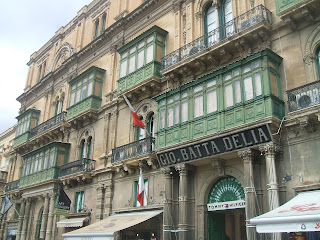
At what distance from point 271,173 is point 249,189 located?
100cm

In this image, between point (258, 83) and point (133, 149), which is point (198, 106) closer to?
point (258, 83)

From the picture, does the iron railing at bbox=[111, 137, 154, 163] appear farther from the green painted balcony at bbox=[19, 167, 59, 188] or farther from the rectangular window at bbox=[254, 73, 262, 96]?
the green painted balcony at bbox=[19, 167, 59, 188]

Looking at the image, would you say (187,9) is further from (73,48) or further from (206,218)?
(73,48)

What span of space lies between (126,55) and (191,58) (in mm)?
6295

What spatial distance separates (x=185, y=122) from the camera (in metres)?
15.9

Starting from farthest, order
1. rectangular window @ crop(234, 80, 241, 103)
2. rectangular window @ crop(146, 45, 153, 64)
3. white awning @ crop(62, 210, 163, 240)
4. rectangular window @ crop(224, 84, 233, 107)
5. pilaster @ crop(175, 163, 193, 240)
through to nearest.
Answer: rectangular window @ crop(146, 45, 153, 64), white awning @ crop(62, 210, 163, 240), pilaster @ crop(175, 163, 193, 240), rectangular window @ crop(224, 84, 233, 107), rectangular window @ crop(234, 80, 241, 103)

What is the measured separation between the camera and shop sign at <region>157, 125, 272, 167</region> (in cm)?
1303

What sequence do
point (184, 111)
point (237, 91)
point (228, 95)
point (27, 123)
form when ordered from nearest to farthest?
point (237, 91) < point (228, 95) < point (184, 111) < point (27, 123)

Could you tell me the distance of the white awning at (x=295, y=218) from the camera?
30.6 feet

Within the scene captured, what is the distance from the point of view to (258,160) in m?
13.8

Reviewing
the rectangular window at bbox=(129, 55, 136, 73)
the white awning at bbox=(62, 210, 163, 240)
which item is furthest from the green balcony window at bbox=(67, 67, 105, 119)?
the white awning at bbox=(62, 210, 163, 240)

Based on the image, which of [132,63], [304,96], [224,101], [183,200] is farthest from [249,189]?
[132,63]

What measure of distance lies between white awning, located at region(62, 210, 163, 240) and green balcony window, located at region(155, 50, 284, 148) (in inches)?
136

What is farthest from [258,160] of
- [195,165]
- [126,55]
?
[126,55]
